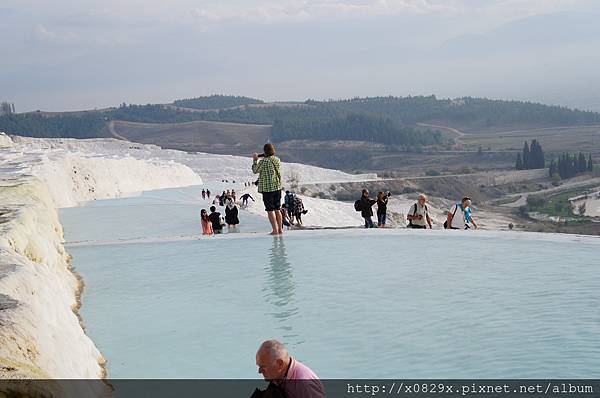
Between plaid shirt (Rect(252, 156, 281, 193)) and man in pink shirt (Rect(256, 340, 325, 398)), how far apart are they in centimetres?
791

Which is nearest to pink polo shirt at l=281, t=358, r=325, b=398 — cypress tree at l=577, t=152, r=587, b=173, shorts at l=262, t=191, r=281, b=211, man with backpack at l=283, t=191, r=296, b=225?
shorts at l=262, t=191, r=281, b=211

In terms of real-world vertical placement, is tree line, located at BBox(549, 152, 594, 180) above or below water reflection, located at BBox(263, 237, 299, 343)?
below

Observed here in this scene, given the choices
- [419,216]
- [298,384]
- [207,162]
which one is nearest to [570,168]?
[207,162]

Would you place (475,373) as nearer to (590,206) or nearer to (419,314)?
(419,314)

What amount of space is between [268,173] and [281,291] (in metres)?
3.60

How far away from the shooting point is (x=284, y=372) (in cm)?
371

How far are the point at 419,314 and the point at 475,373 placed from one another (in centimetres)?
171

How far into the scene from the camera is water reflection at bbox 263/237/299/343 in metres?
7.01

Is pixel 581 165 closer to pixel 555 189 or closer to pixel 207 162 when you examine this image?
pixel 555 189

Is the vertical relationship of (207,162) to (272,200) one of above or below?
below

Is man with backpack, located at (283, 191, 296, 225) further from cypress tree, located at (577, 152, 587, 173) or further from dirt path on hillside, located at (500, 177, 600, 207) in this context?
cypress tree, located at (577, 152, 587, 173)

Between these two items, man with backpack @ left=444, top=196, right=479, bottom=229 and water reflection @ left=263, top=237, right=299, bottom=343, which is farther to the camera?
man with backpack @ left=444, top=196, right=479, bottom=229

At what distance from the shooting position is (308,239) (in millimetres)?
11891

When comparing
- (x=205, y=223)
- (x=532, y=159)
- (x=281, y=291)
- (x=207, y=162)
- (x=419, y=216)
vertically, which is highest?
(x=419, y=216)
